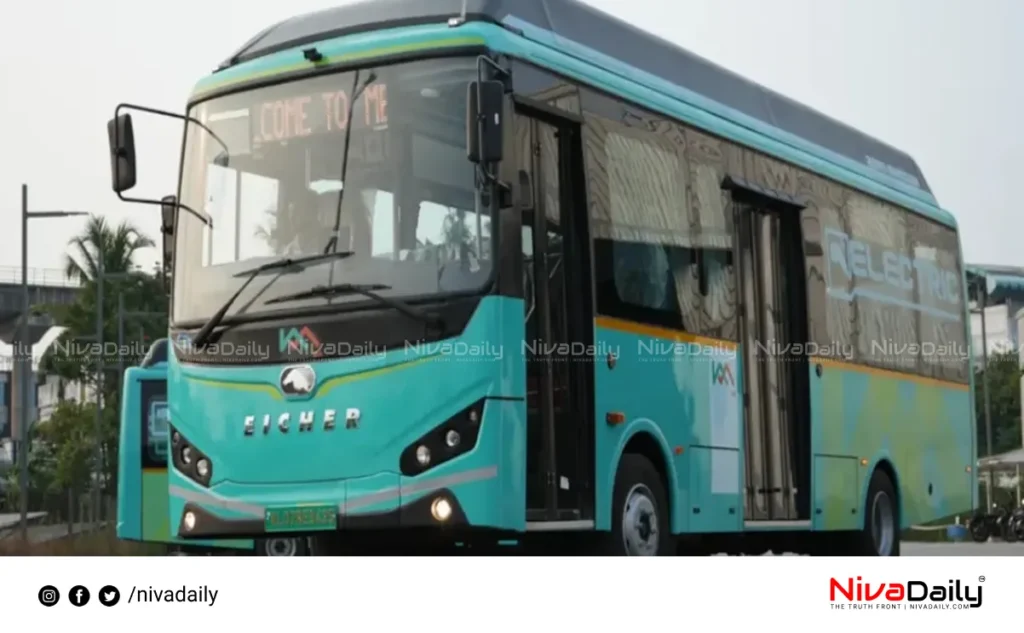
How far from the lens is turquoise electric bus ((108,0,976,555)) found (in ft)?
33.6

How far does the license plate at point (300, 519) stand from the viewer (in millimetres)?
10367

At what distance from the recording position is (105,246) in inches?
598

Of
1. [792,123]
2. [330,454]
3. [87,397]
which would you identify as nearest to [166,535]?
[87,397]

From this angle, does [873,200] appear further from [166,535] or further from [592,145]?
[166,535]

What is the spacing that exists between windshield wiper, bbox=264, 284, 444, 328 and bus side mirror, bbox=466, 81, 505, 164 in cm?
83

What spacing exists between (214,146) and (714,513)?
3.91 m

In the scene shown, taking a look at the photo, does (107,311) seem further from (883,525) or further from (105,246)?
(883,525)

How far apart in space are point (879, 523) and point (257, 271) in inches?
273

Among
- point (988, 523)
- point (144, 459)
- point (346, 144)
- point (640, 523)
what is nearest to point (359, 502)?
point (346, 144)

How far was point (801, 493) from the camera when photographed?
14.2 m
